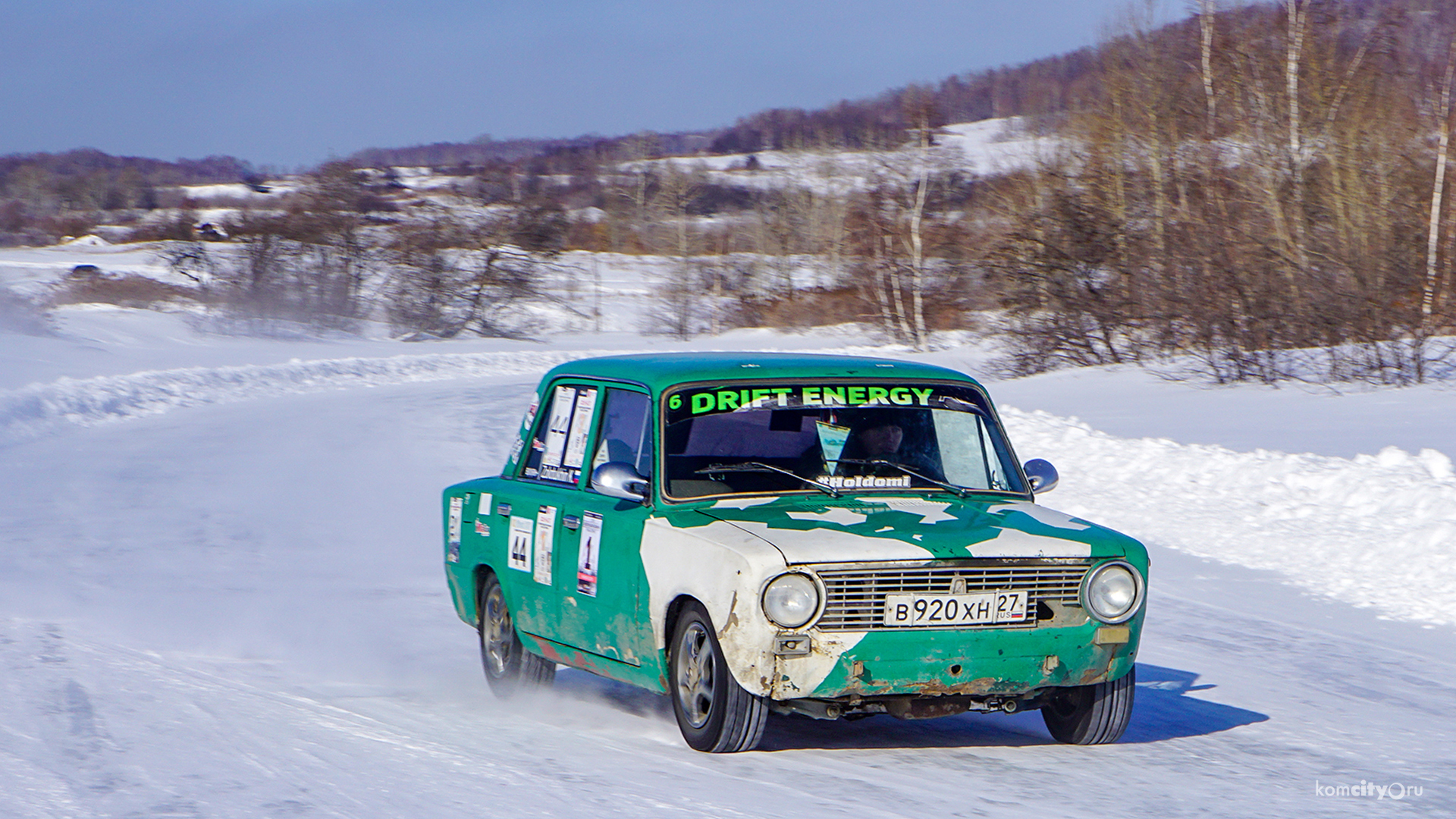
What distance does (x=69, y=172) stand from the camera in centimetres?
8450

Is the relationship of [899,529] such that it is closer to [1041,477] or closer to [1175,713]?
[1041,477]

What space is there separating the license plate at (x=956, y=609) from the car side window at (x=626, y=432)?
130cm

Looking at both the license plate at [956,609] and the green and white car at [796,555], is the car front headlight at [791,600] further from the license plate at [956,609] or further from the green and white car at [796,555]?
the license plate at [956,609]

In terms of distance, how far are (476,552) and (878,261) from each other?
42.5 meters

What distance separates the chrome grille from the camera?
5199mm

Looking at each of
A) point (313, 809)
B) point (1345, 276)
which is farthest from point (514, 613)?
point (1345, 276)

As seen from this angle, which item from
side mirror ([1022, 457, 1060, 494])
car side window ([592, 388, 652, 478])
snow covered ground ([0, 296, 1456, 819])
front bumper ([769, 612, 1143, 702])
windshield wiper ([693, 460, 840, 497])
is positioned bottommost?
snow covered ground ([0, 296, 1456, 819])

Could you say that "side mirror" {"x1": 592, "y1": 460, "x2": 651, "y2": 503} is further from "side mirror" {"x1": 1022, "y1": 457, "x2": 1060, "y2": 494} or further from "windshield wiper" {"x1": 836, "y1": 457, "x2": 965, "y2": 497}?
"side mirror" {"x1": 1022, "y1": 457, "x2": 1060, "y2": 494}

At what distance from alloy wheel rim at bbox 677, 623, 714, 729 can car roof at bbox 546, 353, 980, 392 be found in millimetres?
1107

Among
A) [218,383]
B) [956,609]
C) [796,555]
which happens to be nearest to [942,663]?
[956,609]

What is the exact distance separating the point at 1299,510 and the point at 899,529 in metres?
8.25

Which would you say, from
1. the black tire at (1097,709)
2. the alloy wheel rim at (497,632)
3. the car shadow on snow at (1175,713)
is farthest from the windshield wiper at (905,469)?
the alloy wheel rim at (497,632)

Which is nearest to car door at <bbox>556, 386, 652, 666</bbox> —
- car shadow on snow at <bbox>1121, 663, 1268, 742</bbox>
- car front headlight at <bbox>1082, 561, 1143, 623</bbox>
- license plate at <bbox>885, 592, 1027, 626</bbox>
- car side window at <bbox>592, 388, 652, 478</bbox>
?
car side window at <bbox>592, 388, 652, 478</bbox>

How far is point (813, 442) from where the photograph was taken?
618 cm
